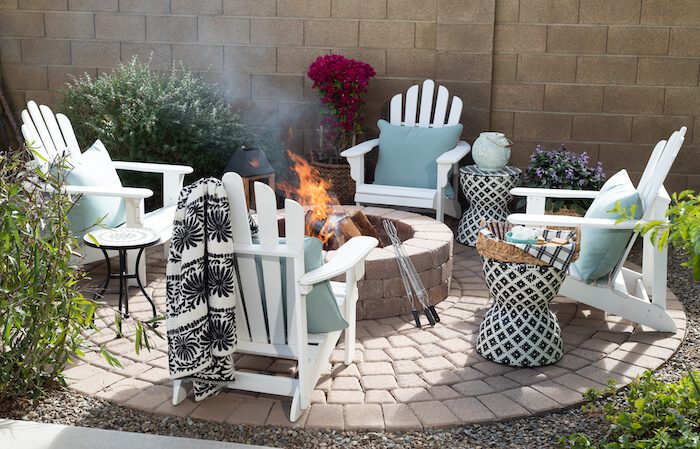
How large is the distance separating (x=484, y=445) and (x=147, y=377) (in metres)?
1.36

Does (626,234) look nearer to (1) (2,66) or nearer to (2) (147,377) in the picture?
(2) (147,377)

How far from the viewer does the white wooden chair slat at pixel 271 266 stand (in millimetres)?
2955

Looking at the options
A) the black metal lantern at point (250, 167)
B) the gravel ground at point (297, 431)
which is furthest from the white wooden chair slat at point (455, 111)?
the gravel ground at point (297, 431)

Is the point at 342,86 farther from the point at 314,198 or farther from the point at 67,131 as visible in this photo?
the point at 67,131

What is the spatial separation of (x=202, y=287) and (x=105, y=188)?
4.97 ft

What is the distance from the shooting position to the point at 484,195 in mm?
5422

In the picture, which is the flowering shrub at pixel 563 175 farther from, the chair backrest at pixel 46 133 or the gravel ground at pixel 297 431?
the chair backrest at pixel 46 133

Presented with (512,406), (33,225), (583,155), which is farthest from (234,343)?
(583,155)

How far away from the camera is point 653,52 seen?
5891 mm

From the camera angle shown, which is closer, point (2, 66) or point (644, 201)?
point (644, 201)

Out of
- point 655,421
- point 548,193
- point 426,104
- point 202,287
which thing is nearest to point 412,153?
point 426,104

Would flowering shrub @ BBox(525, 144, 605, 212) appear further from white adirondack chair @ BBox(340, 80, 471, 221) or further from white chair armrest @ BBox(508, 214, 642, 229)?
white chair armrest @ BBox(508, 214, 642, 229)

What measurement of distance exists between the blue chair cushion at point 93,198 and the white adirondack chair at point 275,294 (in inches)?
57.0

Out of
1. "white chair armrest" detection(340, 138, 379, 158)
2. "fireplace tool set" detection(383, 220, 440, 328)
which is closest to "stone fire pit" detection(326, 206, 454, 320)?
"fireplace tool set" detection(383, 220, 440, 328)
